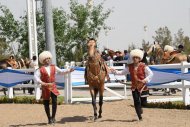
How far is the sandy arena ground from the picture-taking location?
1207 centimetres

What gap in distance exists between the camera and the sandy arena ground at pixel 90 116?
12070 millimetres

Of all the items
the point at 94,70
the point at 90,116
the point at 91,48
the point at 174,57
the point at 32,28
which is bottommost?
the point at 90,116

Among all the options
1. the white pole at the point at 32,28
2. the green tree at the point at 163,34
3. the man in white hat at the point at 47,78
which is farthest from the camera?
the green tree at the point at 163,34

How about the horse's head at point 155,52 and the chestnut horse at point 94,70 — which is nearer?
the chestnut horse at point 94,70

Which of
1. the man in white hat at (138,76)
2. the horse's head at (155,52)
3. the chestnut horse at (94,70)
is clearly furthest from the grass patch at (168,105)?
the horse's head at (155,52)

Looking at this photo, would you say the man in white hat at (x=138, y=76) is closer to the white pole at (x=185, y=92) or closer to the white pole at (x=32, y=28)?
the white pole at (x=185, y=92)

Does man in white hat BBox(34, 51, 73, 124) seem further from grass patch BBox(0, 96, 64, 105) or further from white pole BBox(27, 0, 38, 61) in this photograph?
white pole BBox(27, 0, 38, 61)

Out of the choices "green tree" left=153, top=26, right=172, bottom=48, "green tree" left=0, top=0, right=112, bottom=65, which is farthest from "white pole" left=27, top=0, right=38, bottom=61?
"green tree" left=153, top=26, right=172, bottom=48

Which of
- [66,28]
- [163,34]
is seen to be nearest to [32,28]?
[66,28]

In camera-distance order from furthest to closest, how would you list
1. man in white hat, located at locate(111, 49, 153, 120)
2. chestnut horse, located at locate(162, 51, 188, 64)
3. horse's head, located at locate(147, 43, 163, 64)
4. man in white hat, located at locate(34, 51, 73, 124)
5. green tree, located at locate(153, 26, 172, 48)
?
1. green tree, located at locate(153, 26, 172, 48)
2. horse's head, located at locate(147, 43, 163, 64)
3. chestnut horse, located at locate(162, 51, 188, 64)
4. man in white hat, located at locate(34, 51, 73, 124)
5. man in white hat, located at locate(111, 49, 153, 120)

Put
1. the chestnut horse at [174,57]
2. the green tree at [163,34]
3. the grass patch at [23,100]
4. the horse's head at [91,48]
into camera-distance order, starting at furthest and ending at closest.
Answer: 1. the green tree at [163,34]
2. the chestnut horse at [174,57]
3. the grass patch at [23,100]
4. the horse's head at [91,48]

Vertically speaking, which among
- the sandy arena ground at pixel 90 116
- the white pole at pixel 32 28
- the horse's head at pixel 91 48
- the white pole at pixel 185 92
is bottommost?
the sandy arena ground at pixel 90 116

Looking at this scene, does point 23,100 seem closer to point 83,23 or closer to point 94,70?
point 94,70

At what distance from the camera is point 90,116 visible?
13648 mm
